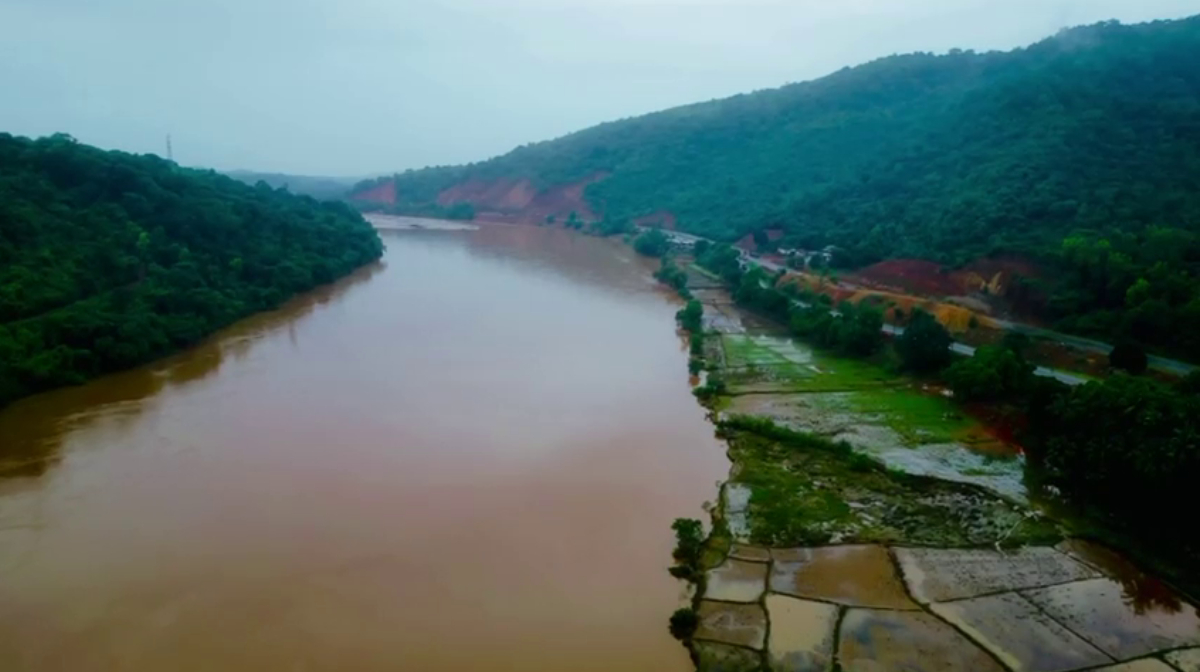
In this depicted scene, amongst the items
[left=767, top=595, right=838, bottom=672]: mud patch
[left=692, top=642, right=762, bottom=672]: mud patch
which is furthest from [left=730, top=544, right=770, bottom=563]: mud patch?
[left=692, top=642, right=762, bottom=672]: mud patch

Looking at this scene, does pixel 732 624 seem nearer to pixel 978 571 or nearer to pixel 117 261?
pixel 978 571

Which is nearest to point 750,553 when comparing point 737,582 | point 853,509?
point 737,582

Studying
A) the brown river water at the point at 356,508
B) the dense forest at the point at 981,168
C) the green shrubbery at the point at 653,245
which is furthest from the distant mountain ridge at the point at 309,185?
the brown river water at the point at 356,508

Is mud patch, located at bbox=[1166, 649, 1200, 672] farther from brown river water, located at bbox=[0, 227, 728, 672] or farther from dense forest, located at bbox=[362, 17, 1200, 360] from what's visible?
dense forest, located at bbox=[362, 17, 1200, 360]

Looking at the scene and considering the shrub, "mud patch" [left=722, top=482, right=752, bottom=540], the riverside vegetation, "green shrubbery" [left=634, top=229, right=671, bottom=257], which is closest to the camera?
the shrub

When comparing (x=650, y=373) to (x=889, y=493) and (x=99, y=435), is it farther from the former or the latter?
(x=99, y=435)

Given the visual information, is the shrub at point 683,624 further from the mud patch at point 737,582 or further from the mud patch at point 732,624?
the mud patch at point 737,582
